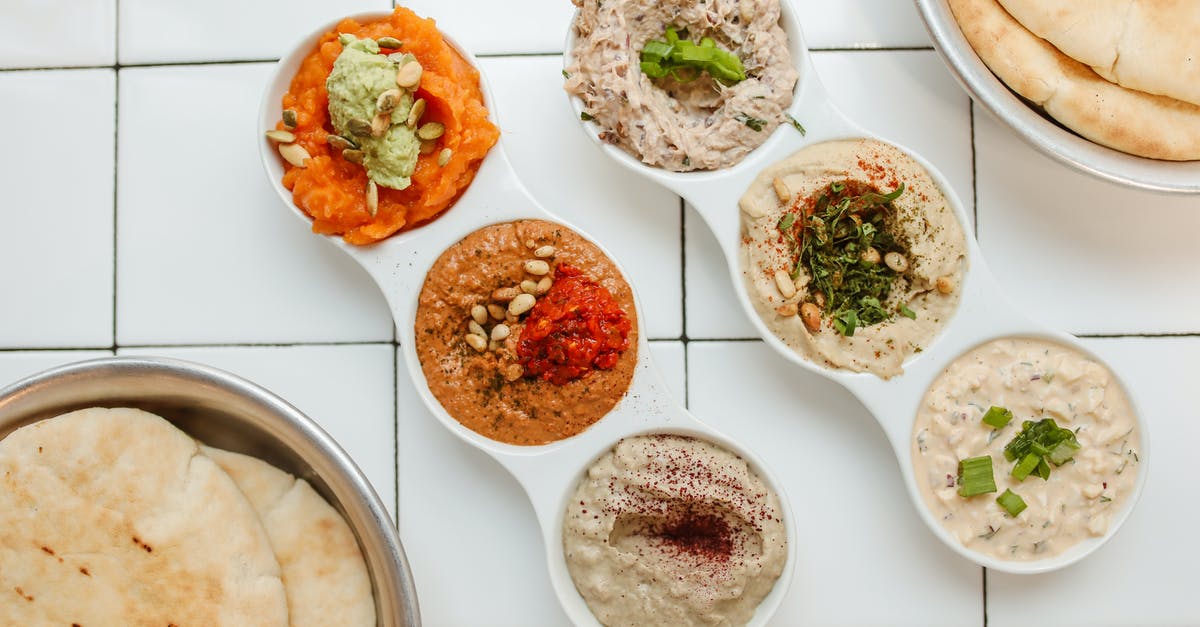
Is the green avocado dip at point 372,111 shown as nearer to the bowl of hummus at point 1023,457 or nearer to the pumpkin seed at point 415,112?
the pumpkin seed at point 415,112

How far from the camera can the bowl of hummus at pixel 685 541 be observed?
8.00ft

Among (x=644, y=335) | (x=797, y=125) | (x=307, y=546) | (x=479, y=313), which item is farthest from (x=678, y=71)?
(x=307, y=546)

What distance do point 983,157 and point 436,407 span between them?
1.67 metres

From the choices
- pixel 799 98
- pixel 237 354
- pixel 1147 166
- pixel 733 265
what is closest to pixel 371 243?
pixel 237 354

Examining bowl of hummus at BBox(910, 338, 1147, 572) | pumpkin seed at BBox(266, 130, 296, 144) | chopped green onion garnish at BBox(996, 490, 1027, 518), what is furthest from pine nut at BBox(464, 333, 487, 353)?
chopped green onion garnish at BBox(996, 490, 1027, 518)

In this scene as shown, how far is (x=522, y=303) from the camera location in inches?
97.1

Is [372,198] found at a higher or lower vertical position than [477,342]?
higher

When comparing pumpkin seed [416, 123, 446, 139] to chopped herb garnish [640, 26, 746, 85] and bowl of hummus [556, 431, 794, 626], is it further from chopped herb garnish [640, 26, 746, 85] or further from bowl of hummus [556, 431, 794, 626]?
bowl of hummus [556, 431, 794, 626]

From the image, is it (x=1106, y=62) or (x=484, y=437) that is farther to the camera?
(x=484, y=437)

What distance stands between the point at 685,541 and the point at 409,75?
1.37 meters

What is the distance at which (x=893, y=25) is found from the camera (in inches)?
108

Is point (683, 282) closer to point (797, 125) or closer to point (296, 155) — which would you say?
point (797, 125)

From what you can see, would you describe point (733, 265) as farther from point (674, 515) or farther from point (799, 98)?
point (674, 515)

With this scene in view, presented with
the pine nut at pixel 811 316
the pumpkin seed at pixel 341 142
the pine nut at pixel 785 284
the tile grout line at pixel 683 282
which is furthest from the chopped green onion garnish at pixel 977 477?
the pumpkin seed at pixel 341 142
